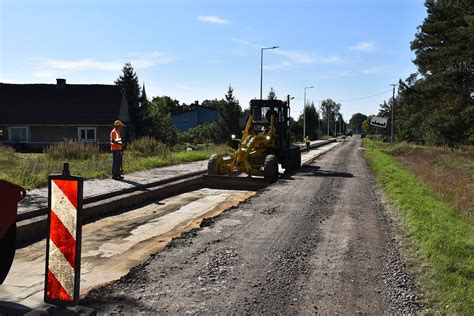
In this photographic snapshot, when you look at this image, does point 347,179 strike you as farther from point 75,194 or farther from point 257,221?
point 75,194

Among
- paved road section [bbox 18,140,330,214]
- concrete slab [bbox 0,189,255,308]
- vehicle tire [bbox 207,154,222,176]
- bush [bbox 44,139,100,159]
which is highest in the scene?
bush [bbox 44,139,100,159]

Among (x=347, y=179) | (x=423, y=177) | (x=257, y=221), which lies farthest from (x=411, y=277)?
(x=423, y=177)

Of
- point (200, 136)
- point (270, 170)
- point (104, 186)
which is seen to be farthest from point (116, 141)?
point (200, 136)

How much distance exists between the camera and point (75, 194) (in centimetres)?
378

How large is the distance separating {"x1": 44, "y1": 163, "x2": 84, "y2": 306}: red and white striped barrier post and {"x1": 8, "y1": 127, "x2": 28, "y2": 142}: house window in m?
39.2

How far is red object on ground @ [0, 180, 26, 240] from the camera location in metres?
4.04

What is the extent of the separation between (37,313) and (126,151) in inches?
927

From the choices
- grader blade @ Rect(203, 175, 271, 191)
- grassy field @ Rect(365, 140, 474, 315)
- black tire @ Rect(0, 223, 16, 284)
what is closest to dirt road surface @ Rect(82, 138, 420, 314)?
grassy field @ Rect(365, 140, 474, 315)

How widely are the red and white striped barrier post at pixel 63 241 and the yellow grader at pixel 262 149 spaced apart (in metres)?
12.6

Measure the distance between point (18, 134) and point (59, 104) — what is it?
4.22 m

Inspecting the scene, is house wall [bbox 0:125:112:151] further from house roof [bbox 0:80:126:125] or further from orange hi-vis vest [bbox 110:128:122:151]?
orange hi-vis vest [bbox 110:128:122:151]

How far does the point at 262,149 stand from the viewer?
Result: 18156mm

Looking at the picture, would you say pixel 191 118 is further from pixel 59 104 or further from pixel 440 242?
pixel 440 242

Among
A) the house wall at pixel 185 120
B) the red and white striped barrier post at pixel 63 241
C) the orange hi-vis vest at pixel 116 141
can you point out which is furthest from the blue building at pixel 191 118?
the red and white striped barrier post at pixel 63 241
